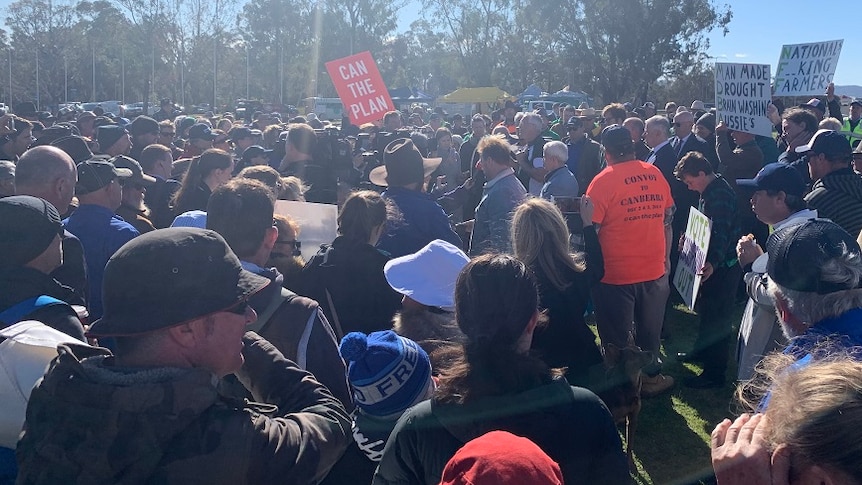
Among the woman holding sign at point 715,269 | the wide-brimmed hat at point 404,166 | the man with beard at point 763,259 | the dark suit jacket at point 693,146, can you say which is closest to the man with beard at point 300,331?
the man with beard at point 763,259

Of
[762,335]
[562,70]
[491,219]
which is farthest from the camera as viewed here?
[562,70]

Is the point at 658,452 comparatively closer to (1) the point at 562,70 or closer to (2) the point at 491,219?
(2) the point at 491,219

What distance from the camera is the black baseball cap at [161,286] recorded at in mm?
→ 1597

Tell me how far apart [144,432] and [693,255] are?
15.3 ft

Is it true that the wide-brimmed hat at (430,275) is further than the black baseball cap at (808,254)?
Yes

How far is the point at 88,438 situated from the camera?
1423 mm

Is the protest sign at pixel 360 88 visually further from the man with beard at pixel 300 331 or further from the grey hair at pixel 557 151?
the man with beard at pixel 300 331

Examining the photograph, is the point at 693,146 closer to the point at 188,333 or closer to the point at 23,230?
the point at 23,230

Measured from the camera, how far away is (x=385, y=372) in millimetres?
1968

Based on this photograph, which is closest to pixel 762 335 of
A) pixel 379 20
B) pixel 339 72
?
pixel 339 72

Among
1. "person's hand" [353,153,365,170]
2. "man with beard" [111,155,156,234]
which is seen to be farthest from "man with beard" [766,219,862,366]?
"person's hand" [353,153,365,170]

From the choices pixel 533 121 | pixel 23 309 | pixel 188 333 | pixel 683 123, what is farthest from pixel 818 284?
pixel 533 121

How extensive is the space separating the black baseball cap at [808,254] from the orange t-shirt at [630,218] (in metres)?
2.27

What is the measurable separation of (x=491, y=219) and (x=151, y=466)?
159 inches
